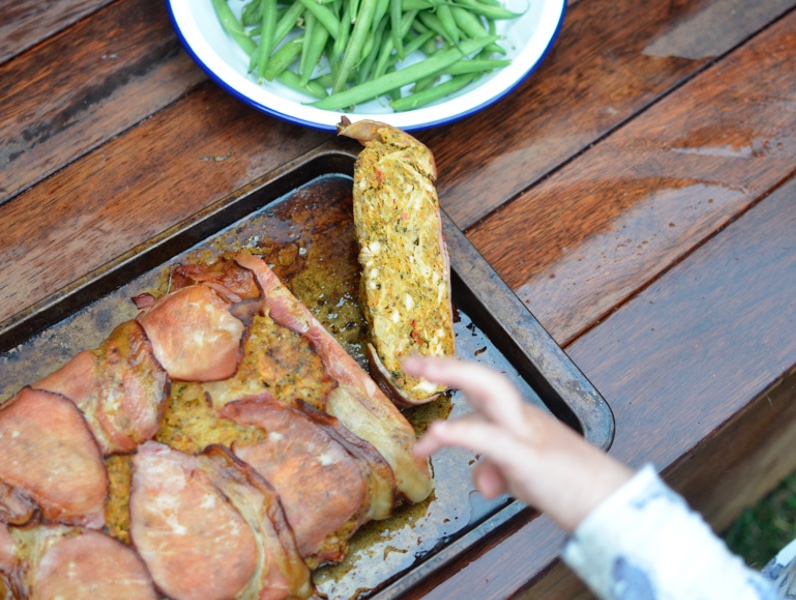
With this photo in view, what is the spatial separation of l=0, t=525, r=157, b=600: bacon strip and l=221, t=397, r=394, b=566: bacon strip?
263 mm

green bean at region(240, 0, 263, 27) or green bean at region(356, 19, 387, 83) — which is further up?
green bean at region(240, 0, 263, 27)

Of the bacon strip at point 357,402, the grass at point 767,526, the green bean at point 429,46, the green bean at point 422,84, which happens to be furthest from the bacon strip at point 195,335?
the grass at point 767,526

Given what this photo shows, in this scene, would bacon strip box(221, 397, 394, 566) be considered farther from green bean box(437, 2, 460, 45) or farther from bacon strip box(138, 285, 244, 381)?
green bean box(437, 2, 460, 45)

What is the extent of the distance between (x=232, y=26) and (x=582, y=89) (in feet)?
3.33

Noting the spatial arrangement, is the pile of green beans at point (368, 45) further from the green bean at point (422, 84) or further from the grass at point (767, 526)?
the grass at point (767, 526)

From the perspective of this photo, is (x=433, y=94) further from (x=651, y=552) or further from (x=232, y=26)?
(x=651, y=552)

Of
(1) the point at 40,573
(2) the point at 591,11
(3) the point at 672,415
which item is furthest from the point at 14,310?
(2) the point at 591,11

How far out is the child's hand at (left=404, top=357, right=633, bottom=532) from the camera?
0.94 meters

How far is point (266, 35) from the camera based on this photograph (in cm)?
201

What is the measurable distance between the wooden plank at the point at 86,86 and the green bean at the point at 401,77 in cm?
41

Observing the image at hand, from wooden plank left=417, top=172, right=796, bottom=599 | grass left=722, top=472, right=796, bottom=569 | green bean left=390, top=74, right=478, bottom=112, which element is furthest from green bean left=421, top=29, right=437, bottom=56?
grass left=722, top=472, right=796, bottom=569

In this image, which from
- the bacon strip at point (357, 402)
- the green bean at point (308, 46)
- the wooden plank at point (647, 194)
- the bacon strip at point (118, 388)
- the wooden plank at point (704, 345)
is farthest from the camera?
the green bean at point (308, 46)

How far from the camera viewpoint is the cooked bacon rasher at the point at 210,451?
1.30 m

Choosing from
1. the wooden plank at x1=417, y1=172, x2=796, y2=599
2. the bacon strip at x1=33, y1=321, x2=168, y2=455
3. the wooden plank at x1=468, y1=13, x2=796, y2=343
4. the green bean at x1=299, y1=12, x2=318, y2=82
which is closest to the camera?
the bacon strip at x1=33, y1=321, x2=168, y2=455
